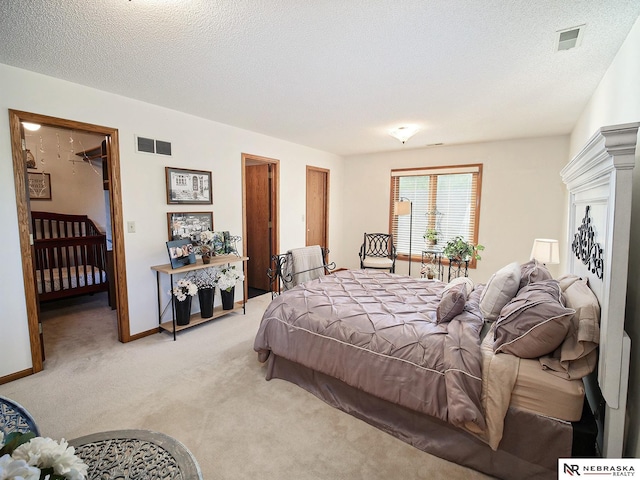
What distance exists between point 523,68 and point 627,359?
2141 mm

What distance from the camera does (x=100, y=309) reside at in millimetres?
4324

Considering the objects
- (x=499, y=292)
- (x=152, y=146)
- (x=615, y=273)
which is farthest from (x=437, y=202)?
(x=152, y=146)

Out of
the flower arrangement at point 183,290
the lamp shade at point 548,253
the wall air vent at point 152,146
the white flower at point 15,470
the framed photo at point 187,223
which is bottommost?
the flower arrangement at point 183,290

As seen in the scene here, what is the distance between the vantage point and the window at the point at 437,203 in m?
5.10

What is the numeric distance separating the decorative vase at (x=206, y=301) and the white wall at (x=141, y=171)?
0.50 m

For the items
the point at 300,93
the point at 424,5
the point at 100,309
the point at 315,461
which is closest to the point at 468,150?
the point at 300,93

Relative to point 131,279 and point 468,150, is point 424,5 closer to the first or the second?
point 131,279

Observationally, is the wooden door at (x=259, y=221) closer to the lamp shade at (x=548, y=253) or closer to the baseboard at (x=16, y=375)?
the baseboard at (x=16, y=375)

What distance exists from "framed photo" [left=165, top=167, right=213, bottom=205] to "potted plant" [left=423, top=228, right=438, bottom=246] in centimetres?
368

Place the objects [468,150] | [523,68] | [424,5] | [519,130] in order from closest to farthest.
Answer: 1. [424,5]
2. [523,68]
3. [519,130]
4. [468,150]

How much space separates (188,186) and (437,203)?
420 cm

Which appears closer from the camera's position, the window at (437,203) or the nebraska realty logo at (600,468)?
the nebraska realty logo at (600,468)

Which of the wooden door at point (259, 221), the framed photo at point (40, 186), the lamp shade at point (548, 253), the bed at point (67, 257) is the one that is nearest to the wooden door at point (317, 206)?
the wooden door at point (259, 221)

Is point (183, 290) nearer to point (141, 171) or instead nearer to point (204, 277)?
point (204, 277)
